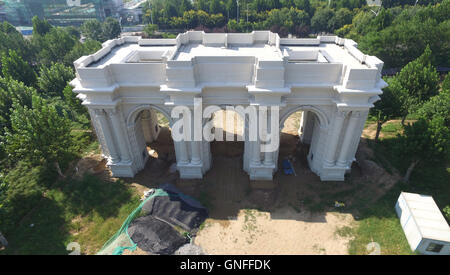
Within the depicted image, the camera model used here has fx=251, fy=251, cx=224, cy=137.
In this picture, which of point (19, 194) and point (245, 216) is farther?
point (19, 194)

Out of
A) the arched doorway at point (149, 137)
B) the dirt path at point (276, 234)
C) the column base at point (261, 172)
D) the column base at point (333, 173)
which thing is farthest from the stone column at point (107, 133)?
the column base at point (333, 173)

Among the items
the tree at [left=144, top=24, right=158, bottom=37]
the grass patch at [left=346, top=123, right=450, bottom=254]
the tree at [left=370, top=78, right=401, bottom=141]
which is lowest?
the grass patch at [left=346, top=123, right=450, bottom=254]

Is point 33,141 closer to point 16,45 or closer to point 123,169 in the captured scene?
point 123,169

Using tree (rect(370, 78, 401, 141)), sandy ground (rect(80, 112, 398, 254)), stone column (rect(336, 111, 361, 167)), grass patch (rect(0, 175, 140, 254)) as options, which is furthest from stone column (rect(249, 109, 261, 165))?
tree (rect(370, 78, 401, 141))

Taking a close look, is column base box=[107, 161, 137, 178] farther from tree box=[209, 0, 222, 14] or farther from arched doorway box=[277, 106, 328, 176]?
tree box=[209, 0, 222, 14]

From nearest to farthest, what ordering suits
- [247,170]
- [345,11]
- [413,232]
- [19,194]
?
[413,232]
[19,194]
[247,170]
[345,11]

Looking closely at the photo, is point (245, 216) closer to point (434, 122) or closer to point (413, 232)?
point (413, 232)

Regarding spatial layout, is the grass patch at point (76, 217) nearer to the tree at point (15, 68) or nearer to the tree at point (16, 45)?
the tree at point (15, 68)

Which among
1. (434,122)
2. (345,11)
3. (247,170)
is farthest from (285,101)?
(345,11)
